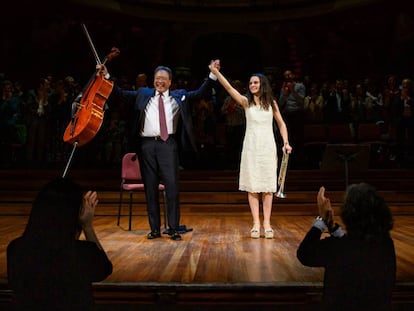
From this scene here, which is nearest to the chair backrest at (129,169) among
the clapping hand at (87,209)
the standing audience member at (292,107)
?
the clapping hand at (87,209)

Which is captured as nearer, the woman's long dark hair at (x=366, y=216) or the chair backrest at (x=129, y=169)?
the woman's long dark hair at (x=366, y=216)

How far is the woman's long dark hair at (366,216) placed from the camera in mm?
1841

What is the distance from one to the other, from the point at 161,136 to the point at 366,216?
2854 mm

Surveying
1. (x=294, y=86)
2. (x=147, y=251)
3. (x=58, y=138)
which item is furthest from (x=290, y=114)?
(x=147, y=251)

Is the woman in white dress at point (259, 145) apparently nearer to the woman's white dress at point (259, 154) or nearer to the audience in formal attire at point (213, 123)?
the woman's white dress at point (259, 154)

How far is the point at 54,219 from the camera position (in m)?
1.77

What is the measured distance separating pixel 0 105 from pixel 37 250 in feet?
25.4

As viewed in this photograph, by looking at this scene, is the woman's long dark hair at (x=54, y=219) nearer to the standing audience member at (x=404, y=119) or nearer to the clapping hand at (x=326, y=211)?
the clapping hand at (x=326, y=211)

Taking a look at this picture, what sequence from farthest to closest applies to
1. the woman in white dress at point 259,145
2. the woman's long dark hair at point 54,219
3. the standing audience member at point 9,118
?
the standing audience member at point 9,118
the woman in white dress at point 259,145
the woman's long dark hair at point 54,219

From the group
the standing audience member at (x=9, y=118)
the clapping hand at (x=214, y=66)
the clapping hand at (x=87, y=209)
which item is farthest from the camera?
the standing audience member at (x=9, y=118)

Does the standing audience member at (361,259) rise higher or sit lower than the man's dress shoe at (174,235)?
higher

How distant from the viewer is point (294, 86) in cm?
884

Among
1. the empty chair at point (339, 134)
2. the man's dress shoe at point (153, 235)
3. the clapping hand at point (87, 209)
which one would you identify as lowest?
the man's dress shoe at point (153, 235)

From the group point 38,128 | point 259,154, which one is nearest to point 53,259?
point 259,154
